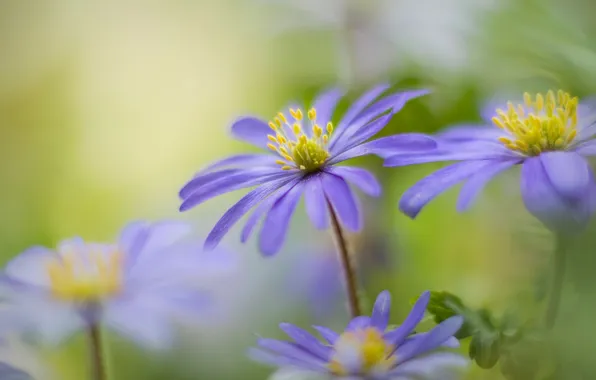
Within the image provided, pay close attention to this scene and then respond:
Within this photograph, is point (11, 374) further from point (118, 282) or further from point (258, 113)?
point (258, 113)

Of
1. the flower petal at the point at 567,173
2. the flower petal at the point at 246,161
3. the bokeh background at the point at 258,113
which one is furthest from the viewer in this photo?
the bokeh background at the point at 258,113

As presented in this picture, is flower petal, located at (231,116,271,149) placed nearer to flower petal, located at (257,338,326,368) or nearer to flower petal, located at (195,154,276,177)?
flower petal, located at (195,154,276,177)

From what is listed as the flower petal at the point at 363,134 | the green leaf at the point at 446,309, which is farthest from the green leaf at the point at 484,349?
the flower petal at the point at 363,134

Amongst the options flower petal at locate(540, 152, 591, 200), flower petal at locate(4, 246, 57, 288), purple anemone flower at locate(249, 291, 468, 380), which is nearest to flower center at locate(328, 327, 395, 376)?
purple anemone flower at locate(249, 291, 468, 380)

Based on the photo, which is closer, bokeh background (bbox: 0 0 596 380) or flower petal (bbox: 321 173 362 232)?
flower petal (bbox: 321 173 362 232)

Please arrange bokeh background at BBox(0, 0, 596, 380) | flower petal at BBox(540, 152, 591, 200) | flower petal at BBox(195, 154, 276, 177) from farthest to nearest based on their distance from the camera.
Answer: bokeh background at BBox(0, 0, 596, 380)
flower petal at BBox(195, 154, 276, 177)
flower petal at BBox(540, 152, 591, 200)

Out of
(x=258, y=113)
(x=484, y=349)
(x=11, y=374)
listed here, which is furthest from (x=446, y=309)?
(x=258, y=113)

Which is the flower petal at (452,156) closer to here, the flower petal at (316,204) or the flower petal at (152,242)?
the flower petal at (316,204)

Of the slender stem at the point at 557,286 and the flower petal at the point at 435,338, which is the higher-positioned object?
the slender stem at the point at 557,286
